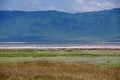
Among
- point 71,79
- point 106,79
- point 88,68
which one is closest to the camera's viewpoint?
point 71,79

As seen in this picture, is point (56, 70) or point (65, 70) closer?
point (56, 70)

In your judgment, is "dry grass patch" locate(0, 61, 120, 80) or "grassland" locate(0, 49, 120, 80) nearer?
"grassland" locate(0, 49, 120, 80)

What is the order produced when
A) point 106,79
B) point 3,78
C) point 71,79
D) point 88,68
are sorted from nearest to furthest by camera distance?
point 3,78, point 71,79, point 106,79, point 88,68

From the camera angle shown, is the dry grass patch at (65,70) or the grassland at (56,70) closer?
the grassland at (56,70)

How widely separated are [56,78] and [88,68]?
8714mm

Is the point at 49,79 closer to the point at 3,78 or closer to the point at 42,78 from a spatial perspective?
the point at 42,78

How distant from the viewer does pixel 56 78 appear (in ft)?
57.1

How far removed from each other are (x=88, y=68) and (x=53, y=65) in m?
2.40

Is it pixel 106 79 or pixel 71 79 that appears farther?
pixel 106 79

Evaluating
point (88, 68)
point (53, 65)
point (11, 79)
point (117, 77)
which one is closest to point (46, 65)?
point (53, 65)

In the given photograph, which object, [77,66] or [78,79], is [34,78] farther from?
[77,66]

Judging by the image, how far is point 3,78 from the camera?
53.4 feet

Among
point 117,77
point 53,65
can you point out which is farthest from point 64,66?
point 117,77

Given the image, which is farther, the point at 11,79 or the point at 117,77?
the point at 117,77
